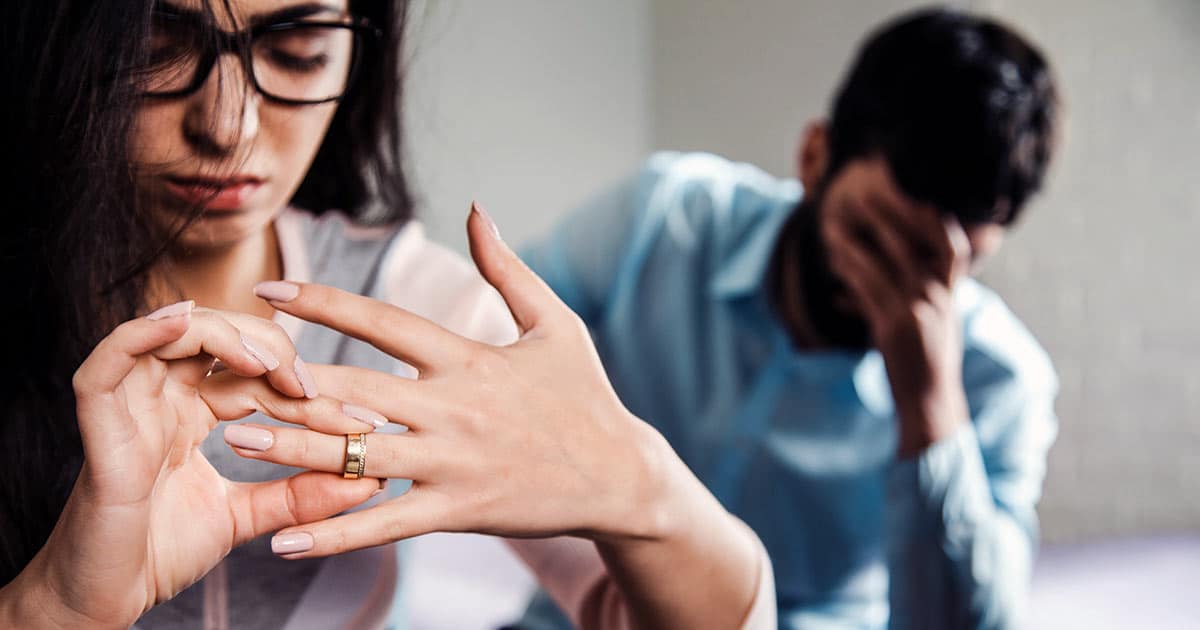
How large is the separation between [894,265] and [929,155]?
4.2 inches

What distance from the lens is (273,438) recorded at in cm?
37

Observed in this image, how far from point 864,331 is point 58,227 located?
773 millimetres

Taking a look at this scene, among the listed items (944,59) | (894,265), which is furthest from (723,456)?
(944,59)

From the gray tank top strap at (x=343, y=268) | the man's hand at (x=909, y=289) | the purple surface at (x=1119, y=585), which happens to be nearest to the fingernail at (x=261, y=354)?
the gray tank top strap at (x=343, y=268)

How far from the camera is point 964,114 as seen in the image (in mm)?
913

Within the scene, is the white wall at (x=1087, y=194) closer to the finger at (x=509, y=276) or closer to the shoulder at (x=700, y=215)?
the shoulder at (x=700, y=215)

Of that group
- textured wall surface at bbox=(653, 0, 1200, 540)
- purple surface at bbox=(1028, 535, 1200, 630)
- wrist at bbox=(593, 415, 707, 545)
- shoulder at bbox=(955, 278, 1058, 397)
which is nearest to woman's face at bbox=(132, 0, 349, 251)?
wrist at bbox=(593, 415, 707, 545)

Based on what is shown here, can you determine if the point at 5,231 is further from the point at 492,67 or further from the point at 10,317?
the point at 492,67

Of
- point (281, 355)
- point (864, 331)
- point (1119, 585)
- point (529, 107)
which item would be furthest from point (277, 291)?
point (1119, 585)

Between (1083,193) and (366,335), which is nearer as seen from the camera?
(366,335)

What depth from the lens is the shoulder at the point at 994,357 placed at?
1046mm

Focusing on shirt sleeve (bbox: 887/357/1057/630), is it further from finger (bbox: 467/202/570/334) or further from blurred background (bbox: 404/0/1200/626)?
finger (bbox: 467/202/570/334)

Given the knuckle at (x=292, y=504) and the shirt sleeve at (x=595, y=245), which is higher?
the knuckle at (x=292, y=504)

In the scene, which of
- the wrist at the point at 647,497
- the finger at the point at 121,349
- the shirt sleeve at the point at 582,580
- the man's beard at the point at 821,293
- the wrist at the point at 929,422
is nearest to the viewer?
the finger at the point at 121,349
